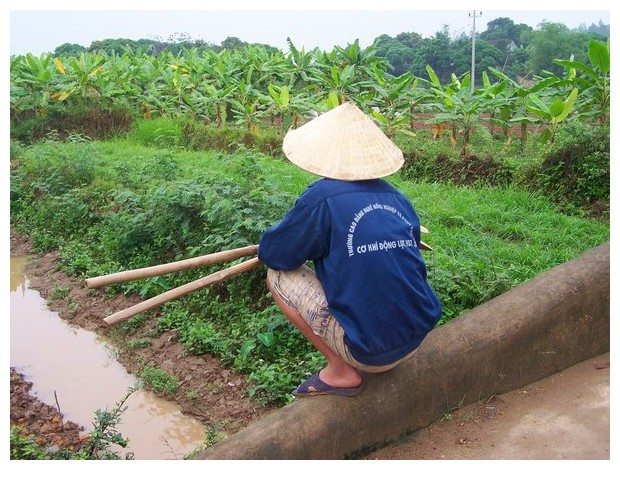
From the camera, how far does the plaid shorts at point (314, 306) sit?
2906 mm

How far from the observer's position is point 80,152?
7.63 m

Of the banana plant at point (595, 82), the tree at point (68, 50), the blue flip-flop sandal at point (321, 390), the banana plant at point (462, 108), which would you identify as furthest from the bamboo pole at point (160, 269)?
the tree at point (68, 50)

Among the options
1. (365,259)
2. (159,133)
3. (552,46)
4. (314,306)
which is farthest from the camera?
(159,133)

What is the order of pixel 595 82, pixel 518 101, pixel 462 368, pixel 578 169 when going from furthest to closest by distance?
1. pixel 518 101
2. pixel 595 82
3. pixel 578 169
4. pixel 462 368

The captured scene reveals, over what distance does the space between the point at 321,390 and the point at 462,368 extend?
65 centimetres

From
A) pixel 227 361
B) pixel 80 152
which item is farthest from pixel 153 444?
pixel 80 152

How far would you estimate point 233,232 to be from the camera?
4973mm

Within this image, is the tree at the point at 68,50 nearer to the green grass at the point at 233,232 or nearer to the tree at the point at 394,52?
the tree at the point at 394,52

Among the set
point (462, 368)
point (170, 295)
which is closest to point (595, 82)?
point (462, 368)

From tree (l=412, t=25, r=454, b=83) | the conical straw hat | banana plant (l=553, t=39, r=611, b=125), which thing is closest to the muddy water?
the conical straw hat

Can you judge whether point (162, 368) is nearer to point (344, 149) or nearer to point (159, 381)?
point (159, 381)

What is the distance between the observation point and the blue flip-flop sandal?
9.82 feet

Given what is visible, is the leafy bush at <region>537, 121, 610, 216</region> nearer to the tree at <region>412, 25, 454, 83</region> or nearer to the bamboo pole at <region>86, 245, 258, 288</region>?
the bamboo pole at <region>86, 245, 258, 288</region>

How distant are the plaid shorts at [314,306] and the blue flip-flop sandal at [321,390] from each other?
11 cm
